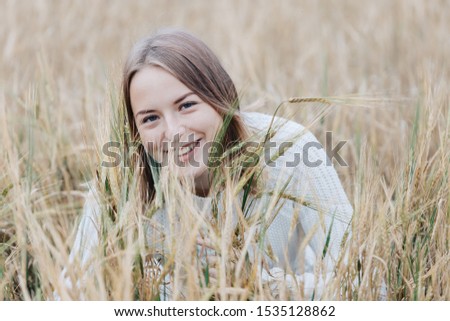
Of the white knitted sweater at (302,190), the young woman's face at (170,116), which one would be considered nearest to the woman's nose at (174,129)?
the young woman's face at (170,116)

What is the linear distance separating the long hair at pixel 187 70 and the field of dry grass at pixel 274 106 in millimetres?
77

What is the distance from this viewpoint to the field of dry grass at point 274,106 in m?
1.38

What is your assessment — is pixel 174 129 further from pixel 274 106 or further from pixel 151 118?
pixel 274 106

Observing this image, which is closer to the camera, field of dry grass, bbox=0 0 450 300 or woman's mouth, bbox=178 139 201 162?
field of dry grass, bbox=0 0 450 300

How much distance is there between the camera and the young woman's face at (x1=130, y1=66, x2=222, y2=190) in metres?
1.65

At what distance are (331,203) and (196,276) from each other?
55 centimetres

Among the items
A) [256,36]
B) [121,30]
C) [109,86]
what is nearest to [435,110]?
[109,86]

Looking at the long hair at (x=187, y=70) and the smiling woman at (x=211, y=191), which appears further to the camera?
the long hair at (x=187, y=70)

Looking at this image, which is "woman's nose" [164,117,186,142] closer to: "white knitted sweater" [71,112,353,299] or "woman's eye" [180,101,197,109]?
"woman's eye" [180,101,197,109]

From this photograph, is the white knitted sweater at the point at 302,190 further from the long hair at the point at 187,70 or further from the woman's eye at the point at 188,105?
the woman's eye at the point at 188,105

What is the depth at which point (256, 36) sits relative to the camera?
11.1 ft

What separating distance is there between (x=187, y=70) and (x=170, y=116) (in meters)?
0.13

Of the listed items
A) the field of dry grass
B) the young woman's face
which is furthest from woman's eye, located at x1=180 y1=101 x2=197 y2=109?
the field of dry grass
